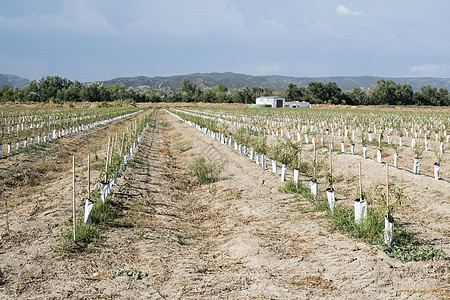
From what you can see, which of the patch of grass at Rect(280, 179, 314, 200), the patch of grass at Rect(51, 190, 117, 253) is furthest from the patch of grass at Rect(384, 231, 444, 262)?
the patch of grass at Rect(51, 190, 117, 253)

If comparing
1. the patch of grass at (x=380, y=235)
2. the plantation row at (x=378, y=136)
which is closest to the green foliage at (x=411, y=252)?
the patch of grass at (x=380, y=235)

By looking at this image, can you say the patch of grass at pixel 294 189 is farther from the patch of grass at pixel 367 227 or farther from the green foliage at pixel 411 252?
the green foliage at pixel 411 252

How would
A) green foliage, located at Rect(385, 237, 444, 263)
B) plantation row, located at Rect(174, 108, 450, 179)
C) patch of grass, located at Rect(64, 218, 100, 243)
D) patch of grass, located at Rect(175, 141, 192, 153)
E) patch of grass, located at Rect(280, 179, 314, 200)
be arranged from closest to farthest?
green foliage, located at Rect(385, 237, 444, 263)
patch of grass, located at Rect(64, 218, 100, 243)
patch of grass, located at Rect(280, 179, 314, 200)
plantation row, located at Rect(174, 108, 450, 179)
patch of grass, located at Rect(175, 141, 192, 153)

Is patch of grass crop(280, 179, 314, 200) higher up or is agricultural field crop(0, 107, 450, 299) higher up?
patch of grass crop(280, 179, 314, 200)

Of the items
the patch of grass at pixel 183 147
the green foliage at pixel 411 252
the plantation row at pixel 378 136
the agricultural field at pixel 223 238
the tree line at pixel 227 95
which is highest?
the tree line at pixel 227 95

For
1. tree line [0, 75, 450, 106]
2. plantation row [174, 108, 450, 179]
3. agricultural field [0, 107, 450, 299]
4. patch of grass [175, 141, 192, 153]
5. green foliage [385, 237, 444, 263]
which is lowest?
agricultural field [0, 107, 450, 299]

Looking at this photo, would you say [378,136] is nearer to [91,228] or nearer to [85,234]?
[91,228]

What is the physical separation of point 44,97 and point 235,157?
7491 centimetres

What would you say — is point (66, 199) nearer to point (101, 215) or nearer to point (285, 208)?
point (101, 215)

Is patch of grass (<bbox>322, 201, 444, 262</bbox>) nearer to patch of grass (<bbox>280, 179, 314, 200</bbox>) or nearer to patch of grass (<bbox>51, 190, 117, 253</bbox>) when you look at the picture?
patch of grass (<bbox>280, 179, 314, 200</bbox>)

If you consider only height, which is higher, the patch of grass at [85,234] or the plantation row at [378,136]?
the plantation row at [378,136]

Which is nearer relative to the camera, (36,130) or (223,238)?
(223,238)

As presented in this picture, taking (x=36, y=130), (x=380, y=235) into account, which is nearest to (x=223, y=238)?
(x=380, y=235)

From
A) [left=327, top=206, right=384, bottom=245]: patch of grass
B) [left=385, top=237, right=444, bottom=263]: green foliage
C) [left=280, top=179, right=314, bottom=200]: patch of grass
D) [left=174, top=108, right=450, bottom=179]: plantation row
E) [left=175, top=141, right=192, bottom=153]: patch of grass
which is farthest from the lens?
[left=175, top=141, right=192, bottom=153]: patch of grass
